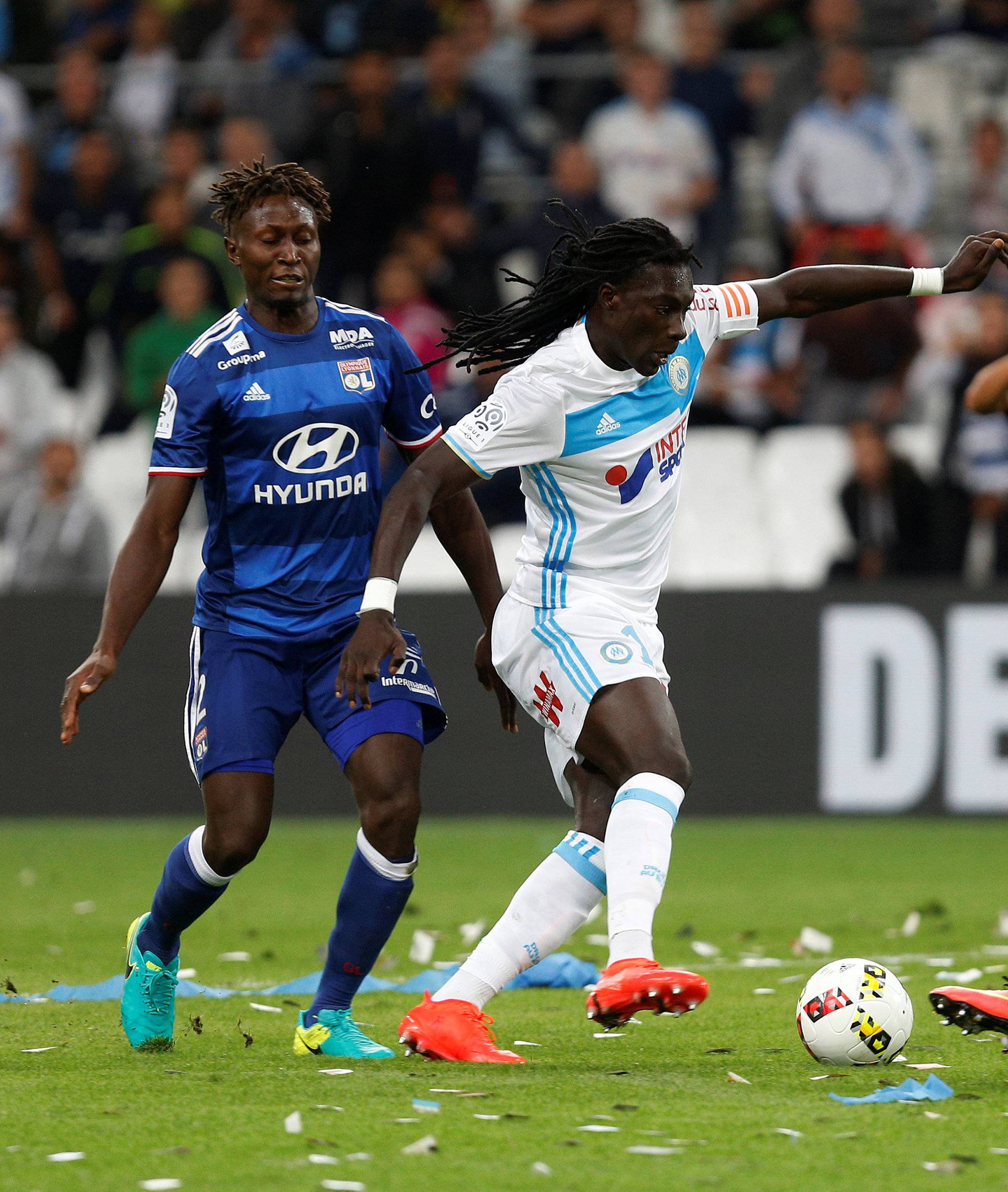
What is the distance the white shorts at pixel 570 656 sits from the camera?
5059 millimetres

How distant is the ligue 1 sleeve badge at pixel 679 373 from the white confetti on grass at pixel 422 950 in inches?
115

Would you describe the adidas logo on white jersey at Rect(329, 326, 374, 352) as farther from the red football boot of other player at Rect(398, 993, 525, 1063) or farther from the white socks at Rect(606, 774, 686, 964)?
the red football boot of other player at Rect(398, 993, 525, 1063)

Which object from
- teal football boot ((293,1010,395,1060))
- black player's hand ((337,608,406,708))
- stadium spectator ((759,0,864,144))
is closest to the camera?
black player's hand ((337,608,406,708))

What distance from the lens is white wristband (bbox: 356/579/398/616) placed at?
4.95 meters

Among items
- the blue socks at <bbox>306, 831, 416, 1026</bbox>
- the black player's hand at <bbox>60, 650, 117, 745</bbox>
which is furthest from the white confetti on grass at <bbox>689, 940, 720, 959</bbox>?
the black player's hand at <bbox>60, 650, 117, 745</bbox>

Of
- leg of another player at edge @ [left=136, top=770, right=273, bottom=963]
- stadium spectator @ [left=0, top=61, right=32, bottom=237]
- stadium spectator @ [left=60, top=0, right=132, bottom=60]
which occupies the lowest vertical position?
leg of another player at edge @ [left=136, top=770, right=273, bottom=963]

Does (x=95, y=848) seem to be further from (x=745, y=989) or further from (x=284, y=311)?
(x=284, y=311)

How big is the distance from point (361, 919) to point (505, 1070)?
0.62 meters

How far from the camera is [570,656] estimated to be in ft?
16.7

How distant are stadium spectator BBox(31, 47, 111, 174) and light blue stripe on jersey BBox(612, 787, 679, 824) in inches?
411

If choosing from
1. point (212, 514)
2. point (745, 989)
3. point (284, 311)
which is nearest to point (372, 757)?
point (212, 514)

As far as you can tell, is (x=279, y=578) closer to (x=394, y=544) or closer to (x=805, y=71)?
(x=394, y=544)

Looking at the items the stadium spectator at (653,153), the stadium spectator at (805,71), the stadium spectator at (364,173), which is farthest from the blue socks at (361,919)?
the stadium spectator at (805,71)

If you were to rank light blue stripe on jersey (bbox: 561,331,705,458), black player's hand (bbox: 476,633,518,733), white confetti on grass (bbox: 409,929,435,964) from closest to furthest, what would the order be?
light blue stripe on jersey (bbox: 561,331,705,458)
black player's hand (bbox: 476,633,518,733)
white confetti on grass (bbox: 409,929,435,964)
